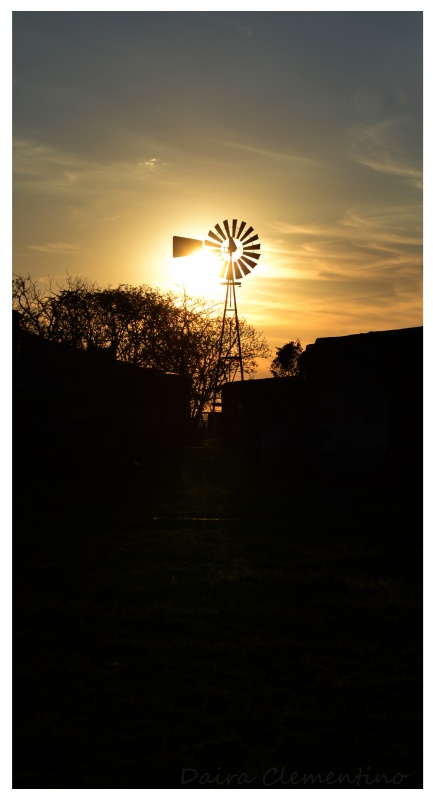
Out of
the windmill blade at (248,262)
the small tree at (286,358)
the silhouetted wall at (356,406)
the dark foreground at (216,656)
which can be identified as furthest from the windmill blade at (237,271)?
the small tree at (286,358)

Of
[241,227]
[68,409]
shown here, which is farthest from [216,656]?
[241,227]

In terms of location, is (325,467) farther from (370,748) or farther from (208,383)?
(208,383)

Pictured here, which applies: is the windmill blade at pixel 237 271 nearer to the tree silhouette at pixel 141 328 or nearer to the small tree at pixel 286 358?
the tree silhouette at pixel 141 328

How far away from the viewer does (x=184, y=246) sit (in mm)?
33219

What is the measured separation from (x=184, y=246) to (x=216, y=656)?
1098 inches

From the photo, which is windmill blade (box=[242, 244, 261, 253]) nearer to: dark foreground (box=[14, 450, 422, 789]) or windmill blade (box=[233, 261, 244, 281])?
windmill blade (box=[233, 261, 244, 281])

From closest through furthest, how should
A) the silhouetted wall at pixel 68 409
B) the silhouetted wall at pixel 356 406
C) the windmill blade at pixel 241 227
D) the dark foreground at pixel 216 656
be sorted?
the dark foreground at pixel 216 656 → the silhouetted wall at pixel 356 406 → the silhouetted wall at pixel 68 409 → the windmill blade at pixel 241 227

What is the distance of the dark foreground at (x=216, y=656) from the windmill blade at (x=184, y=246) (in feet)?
68.5

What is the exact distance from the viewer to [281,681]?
238 inches

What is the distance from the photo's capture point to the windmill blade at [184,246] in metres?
32.8

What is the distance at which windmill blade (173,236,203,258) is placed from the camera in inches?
1291

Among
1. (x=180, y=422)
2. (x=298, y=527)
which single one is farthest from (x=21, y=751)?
(x=180, y=422)

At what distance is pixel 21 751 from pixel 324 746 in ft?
5.87

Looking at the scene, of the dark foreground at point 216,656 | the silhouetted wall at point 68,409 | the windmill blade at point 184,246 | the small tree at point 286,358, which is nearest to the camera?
the dark foreground at point 216,656
